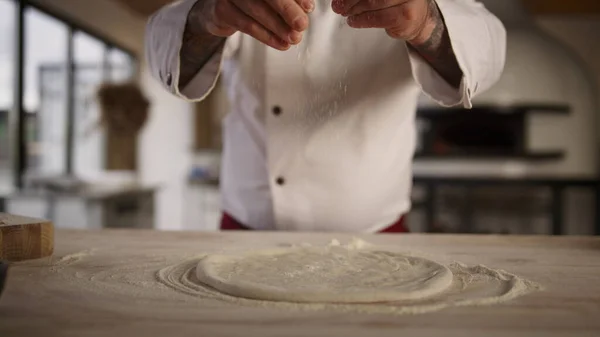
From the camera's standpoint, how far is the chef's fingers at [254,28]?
2.68ft

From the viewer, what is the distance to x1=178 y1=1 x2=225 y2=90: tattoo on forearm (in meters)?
1.04

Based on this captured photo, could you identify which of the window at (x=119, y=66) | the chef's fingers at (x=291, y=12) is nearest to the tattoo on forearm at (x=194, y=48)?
the chef's fingers at (x=291, y=12)

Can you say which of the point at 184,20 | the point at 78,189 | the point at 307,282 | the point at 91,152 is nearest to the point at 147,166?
the point at 91,152

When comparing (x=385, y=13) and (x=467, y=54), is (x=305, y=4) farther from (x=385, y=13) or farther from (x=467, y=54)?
(x=467, y=54)

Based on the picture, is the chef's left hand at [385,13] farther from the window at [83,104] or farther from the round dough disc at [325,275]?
the window at [83,104]

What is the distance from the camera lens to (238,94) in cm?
141

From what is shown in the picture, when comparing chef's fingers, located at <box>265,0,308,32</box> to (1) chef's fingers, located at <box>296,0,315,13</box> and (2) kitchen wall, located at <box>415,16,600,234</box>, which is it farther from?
(2) kitchen wall, located at <box>415,16,600,234</box>

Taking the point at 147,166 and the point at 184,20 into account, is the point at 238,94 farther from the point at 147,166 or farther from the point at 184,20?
the point at 147,166

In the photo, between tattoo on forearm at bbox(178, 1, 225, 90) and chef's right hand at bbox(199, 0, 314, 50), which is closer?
chef's right hand at bbox(199, 0, 314, 50)

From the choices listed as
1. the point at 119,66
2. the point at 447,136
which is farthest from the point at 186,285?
the point at 447,136

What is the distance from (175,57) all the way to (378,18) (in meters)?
0.43

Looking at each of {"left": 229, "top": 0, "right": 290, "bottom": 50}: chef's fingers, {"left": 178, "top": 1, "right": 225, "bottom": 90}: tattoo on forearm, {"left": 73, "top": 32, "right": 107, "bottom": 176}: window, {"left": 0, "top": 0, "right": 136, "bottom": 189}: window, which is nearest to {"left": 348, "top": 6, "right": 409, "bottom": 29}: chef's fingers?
{"left": 229, "top": 0, "right": 290, "bottom": 50}: chef's fingers

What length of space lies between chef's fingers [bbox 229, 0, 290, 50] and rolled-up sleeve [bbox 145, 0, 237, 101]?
228mm

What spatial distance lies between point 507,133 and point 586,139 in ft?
2.45
